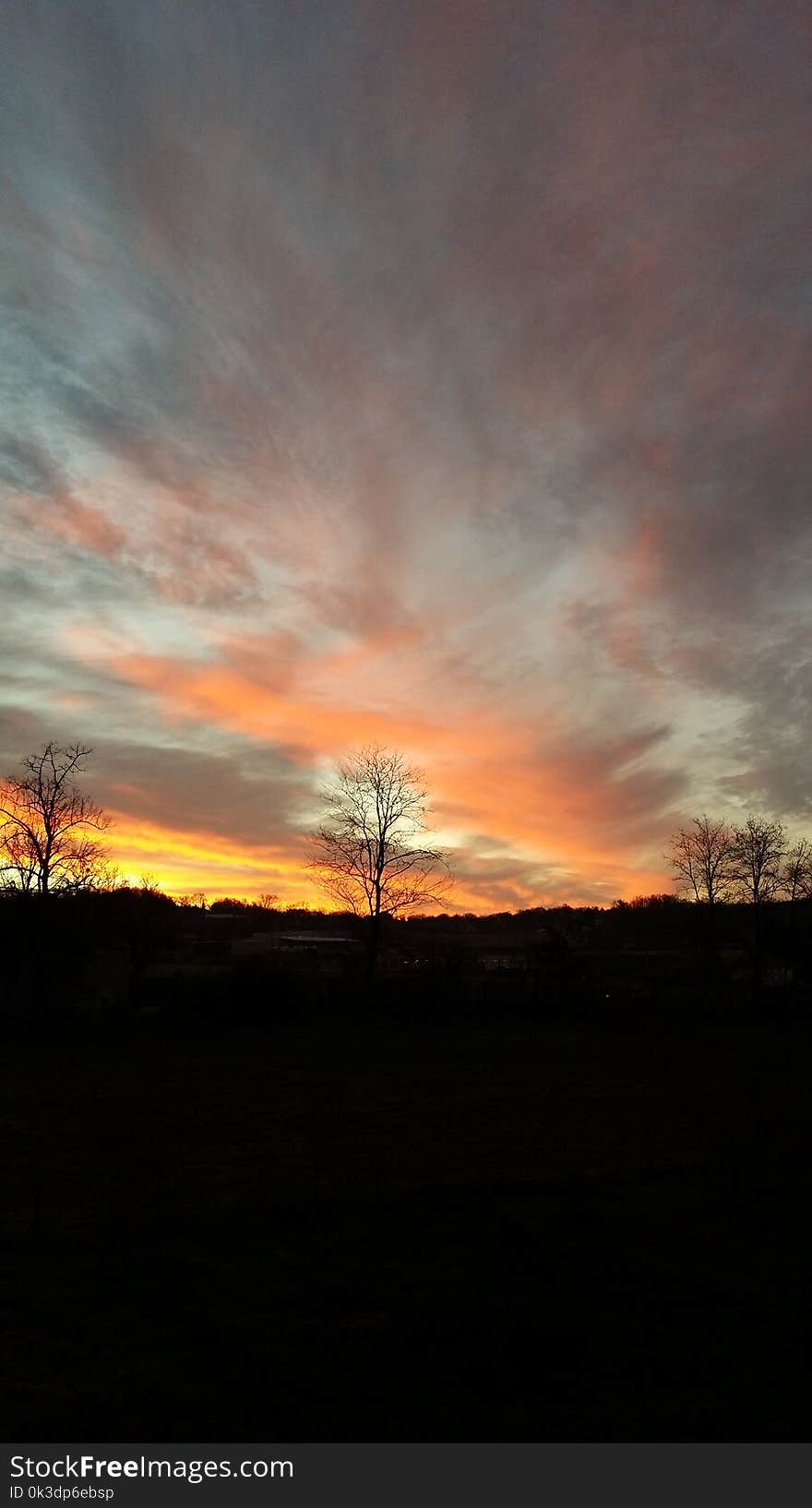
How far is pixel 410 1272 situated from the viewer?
809 centimetres

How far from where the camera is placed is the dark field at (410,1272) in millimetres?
5676

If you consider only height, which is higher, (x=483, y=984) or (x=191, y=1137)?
(x=483, y=984)

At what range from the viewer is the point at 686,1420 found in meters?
5.46

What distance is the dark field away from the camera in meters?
5.68

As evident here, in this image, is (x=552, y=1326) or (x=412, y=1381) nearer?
(x=412, y=1381)

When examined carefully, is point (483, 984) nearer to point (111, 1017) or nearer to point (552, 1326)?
point (111, 1017)

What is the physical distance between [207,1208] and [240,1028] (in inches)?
966

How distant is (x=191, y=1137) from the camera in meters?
15.2

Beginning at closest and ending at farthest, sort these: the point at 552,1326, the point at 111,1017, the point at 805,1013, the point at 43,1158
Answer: the point at 552,1326
the point at 43,1158
the point at 111,1017
the point at 805,1013

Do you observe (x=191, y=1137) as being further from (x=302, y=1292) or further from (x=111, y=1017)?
(x=111, y=1017)

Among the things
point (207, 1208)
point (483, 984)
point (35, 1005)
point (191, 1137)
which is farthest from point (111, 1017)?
point (207, 1208)

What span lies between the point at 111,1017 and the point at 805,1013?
26969 millimetres
